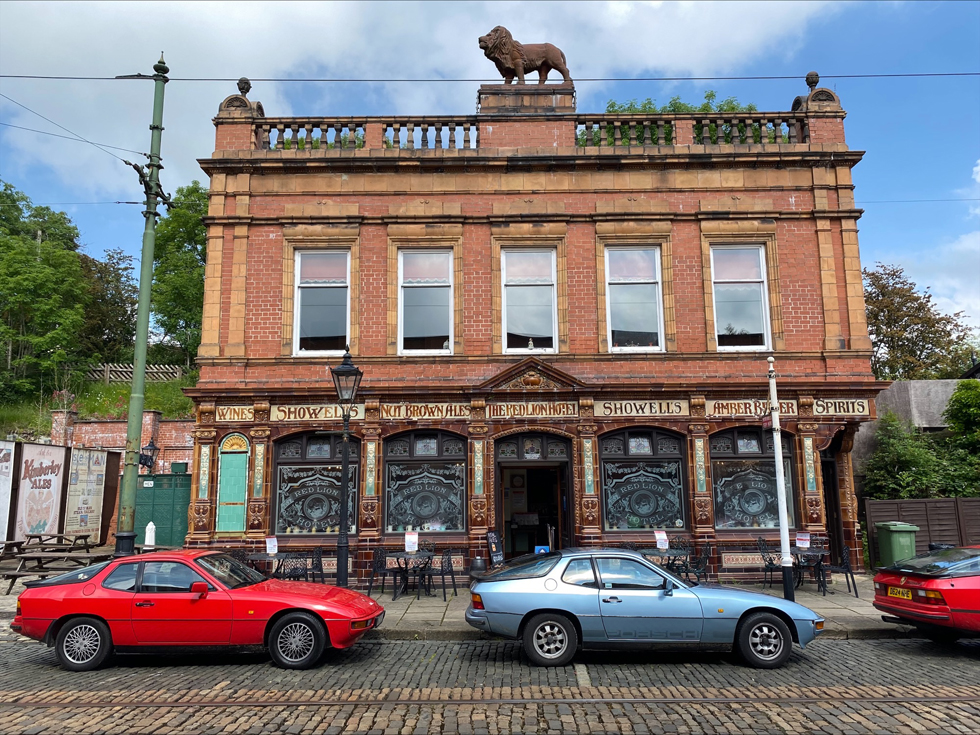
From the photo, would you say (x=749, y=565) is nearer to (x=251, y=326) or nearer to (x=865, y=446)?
(x=865, y=446)

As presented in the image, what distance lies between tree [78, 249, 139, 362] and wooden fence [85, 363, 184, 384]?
282 cm

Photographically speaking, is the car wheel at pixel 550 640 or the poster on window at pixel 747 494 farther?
the poster on window at pixel 747 494

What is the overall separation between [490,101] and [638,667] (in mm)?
12856

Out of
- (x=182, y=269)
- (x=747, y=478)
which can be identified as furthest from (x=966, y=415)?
(x=182, y=269)

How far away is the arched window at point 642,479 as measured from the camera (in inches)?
560

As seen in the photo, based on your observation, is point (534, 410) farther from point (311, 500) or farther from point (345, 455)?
point (311, 500)

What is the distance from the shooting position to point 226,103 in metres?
15.6

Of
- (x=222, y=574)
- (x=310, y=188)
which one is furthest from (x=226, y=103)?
(x=222, y=574)

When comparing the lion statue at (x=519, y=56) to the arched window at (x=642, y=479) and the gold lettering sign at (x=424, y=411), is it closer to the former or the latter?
the gold lettering sign at (x=424, y=411)

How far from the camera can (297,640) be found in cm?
831

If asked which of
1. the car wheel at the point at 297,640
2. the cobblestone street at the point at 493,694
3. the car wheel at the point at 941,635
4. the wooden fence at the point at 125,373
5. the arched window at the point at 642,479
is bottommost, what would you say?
the cobblestone street at the point at 493,694

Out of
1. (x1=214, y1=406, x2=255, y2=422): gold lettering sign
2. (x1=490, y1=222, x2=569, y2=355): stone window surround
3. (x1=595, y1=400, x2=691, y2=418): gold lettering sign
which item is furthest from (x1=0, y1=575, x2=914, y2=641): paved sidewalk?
(x1=490, y1=222, x2=569, y2=355): stone window surround

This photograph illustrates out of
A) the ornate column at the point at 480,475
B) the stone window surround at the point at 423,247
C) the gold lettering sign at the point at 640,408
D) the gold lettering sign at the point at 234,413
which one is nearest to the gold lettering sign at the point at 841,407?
the gold lettering sign at the point at 640,408

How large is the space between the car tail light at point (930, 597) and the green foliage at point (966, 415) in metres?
9.79
